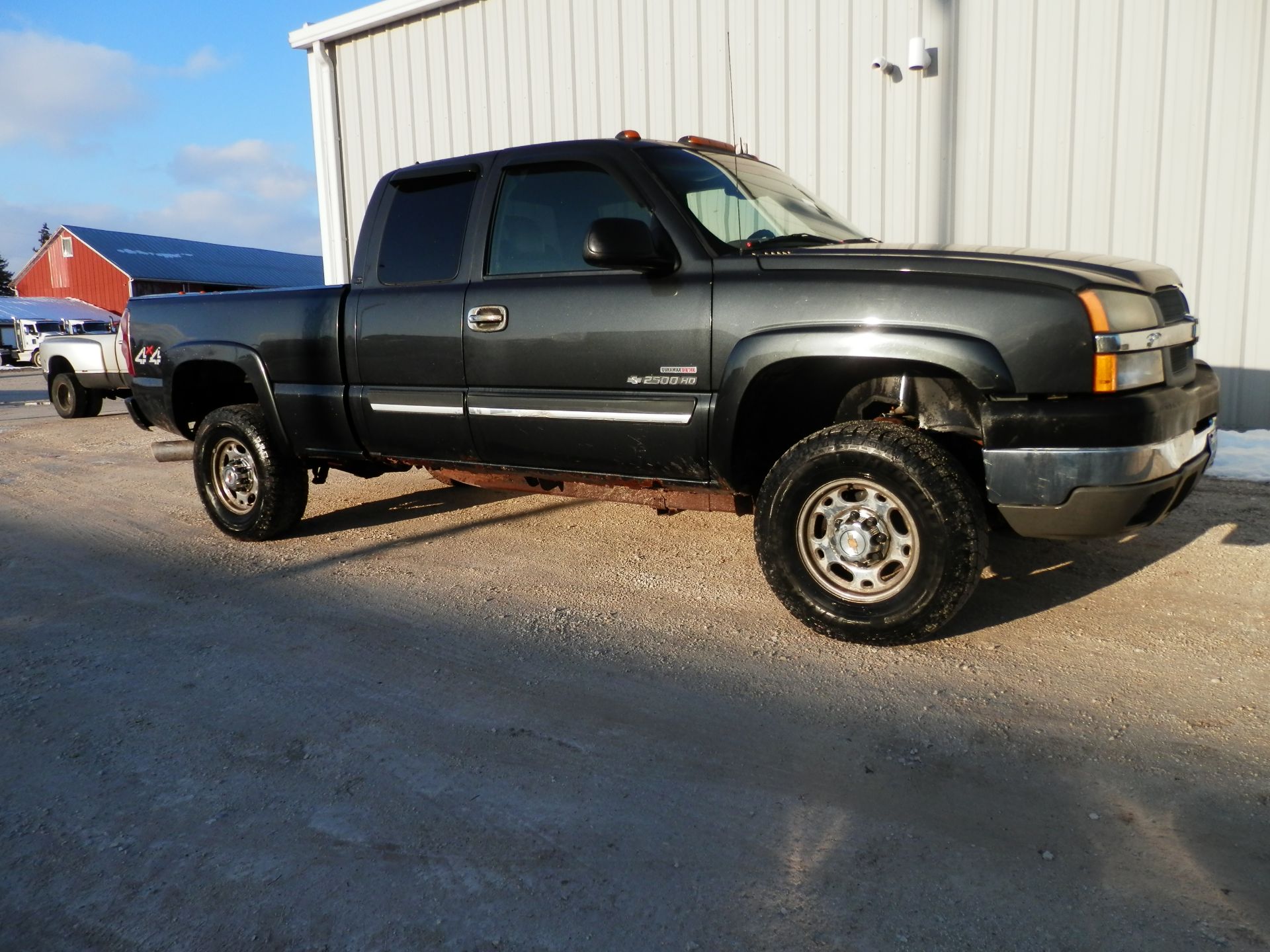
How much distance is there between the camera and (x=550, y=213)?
14.5ft

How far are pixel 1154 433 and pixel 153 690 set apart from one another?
3.52 m

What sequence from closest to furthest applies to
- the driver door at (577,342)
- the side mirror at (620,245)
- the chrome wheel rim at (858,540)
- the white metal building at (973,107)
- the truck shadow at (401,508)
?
the chrome wheel rim at (858,540)
the side mirror at (620,245)
the driver door at (577,342)
the truck shadow at (401,508)
the white metal building at (973,107)

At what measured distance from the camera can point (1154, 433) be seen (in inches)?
128

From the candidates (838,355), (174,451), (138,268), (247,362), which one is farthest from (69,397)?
(138,268)

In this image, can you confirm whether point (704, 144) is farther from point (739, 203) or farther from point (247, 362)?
point (247, 362)

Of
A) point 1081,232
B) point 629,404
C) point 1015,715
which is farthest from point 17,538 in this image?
point 1081,232

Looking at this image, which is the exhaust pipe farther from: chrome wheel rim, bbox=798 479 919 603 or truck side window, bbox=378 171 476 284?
chrome wheel rim, bbox=798 479 919 603

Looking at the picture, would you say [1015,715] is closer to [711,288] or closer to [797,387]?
[797,387]

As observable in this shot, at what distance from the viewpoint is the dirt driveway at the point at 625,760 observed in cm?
211

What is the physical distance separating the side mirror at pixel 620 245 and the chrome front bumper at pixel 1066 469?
4.82 feet

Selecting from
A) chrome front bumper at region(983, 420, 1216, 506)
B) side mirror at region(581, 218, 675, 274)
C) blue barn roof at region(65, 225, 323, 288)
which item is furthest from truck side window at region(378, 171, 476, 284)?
blue barn roof at region(65, 225, 323, 288)

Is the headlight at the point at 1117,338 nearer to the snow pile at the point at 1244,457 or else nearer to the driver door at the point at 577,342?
the driver door at the point at 577,342

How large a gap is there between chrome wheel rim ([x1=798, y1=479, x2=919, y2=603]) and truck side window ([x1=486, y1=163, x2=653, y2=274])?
1.43 metres

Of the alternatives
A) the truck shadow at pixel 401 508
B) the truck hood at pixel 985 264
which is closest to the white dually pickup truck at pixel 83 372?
the truck shadow at pixel 401 508
